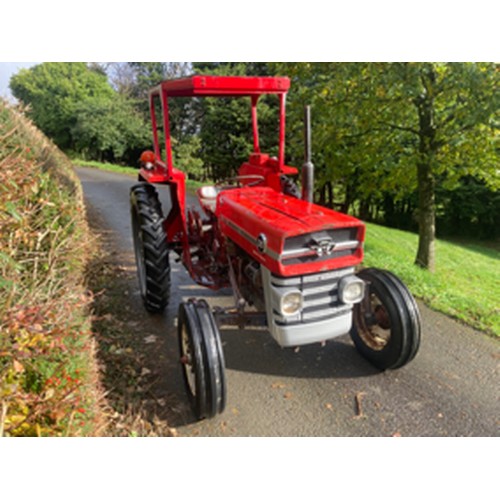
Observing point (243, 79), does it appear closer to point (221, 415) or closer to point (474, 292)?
point (221, 415)

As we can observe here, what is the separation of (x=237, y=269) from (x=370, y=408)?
155 centimetres

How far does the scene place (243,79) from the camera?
12.0 ft

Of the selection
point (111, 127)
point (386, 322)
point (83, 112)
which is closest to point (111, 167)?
point (111, 127)

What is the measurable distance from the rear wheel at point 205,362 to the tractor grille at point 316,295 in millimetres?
462

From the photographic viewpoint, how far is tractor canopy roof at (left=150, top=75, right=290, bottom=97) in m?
3.41

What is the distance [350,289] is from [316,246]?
0.44 meters

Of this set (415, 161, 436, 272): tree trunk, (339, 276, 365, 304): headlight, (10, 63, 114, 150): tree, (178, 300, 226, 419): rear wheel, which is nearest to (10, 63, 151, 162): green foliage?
(10, 63, 114, 150): tree

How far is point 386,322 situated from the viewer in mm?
3262

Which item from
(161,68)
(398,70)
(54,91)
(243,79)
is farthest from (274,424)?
(54,91)

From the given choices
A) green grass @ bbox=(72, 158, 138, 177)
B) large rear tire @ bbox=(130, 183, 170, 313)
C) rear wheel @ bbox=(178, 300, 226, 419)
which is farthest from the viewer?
green grass @ bbox=(72, 158, 138, 177)

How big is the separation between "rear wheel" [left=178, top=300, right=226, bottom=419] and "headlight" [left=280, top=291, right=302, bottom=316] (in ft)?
1.57

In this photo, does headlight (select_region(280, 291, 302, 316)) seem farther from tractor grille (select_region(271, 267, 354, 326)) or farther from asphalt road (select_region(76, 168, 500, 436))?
asphalt road (select_region(76, 168, 500, 436))

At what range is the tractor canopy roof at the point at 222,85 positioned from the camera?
341 centimetres

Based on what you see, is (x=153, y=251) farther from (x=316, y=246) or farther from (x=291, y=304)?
(x=316, y=246)
